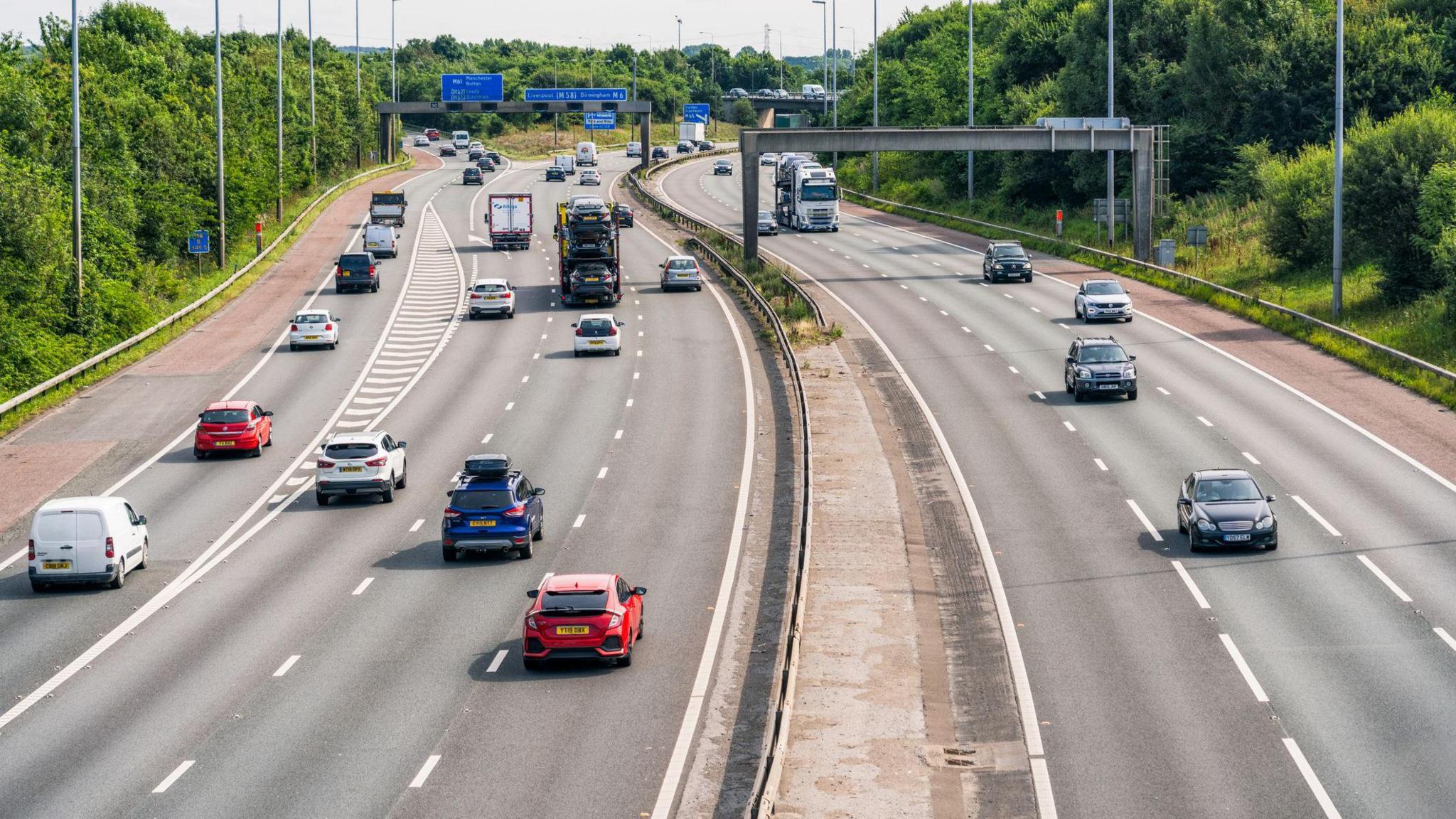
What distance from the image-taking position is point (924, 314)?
67.3 meters

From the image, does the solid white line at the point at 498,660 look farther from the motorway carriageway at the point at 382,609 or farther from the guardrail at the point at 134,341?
the guardrail at the point at 134,341

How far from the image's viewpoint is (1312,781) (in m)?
21.7

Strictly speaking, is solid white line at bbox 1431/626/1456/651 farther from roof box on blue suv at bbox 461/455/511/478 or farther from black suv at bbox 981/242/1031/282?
black suv at bbox 981/242/1031/282

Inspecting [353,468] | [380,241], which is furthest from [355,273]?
[353,468]

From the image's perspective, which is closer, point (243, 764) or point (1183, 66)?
point (243, 764)

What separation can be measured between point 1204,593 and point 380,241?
65544 millimetres

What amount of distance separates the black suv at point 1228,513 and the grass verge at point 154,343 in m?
33.3

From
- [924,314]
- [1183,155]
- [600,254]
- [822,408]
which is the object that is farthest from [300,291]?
[1183,155]

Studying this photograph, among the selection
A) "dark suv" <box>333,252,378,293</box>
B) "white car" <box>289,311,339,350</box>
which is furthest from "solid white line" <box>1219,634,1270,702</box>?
"dark suv" <box>333,252,378,293</box>

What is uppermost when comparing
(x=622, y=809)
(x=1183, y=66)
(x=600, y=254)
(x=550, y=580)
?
(x=1183, y=66)

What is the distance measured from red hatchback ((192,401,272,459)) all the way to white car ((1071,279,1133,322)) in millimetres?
31039

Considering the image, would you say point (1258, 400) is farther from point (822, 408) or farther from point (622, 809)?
point (622, 809)

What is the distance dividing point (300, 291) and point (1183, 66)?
52.3m

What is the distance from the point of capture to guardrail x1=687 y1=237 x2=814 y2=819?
20203 mm
